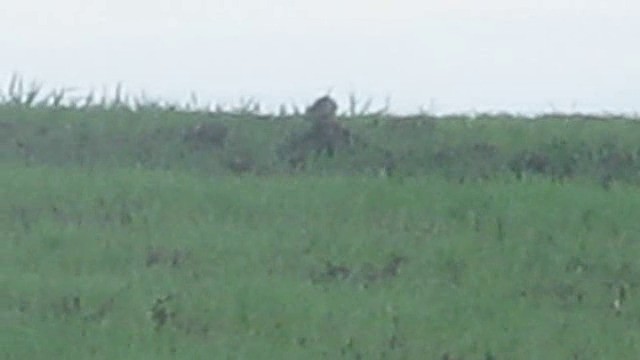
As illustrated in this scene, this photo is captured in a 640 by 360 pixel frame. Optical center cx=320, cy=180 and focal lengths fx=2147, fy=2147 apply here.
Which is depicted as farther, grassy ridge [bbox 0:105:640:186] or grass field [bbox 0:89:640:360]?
grassy ridge [bbox 0:105:640:186]

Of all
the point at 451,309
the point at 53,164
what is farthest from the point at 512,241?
the point at 53,164

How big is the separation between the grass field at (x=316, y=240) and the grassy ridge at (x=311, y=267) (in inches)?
0.6

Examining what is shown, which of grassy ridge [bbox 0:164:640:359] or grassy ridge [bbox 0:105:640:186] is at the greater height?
grassy ridge [bbox 0:105:640:186]

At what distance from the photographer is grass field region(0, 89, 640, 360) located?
28.2 feet

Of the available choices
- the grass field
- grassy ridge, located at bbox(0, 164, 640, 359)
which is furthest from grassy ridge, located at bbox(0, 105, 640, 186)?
grassy ridge, located at bbox(0, 164, 640, 359)

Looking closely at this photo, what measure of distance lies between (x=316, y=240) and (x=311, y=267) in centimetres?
38

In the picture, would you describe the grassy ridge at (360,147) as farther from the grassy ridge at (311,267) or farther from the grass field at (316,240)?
the grassy ridge at (311,267)

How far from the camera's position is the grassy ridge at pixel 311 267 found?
28.0 ft

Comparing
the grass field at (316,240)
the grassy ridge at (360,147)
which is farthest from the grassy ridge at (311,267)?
the grassy ridge at (360,147)

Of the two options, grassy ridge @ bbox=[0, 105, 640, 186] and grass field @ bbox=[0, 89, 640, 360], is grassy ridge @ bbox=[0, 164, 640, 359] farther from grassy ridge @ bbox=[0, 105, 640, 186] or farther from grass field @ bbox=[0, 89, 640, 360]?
grassy ridge @ bbox=[0, 105, 640, 186]

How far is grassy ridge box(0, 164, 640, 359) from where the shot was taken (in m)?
8.54

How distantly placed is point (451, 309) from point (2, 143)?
386cm

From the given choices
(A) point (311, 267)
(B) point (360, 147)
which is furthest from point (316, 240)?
(B) point (360, 147)

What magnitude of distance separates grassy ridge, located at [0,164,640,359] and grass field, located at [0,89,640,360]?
0.05 feet
